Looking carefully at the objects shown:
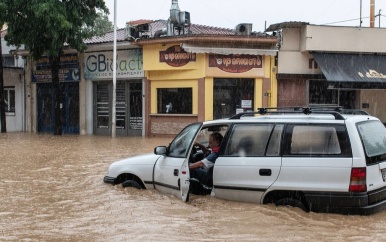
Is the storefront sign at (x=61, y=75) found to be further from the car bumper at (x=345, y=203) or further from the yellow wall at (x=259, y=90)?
the car bumper at (x=345, y=203)

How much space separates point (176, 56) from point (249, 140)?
45.5 ft

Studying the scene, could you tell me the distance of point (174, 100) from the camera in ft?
68.5

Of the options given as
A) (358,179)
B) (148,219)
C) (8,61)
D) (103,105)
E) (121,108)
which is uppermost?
(8,61)

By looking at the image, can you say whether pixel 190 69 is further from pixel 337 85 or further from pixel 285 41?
pixel 337 85

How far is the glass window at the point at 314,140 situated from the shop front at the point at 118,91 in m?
15.6

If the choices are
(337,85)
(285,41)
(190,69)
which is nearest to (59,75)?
(190,69)

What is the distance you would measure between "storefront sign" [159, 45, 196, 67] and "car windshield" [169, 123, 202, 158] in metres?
12.9

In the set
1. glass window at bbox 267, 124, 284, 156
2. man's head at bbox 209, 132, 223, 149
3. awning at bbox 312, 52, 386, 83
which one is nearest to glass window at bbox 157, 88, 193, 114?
awning at bbox 312, 52, 386, 83

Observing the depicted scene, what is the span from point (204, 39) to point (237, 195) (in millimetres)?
13165

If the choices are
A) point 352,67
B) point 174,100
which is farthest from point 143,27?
point 352,67

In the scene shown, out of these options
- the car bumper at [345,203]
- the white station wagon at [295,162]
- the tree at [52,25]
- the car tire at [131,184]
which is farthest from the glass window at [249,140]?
the tree at [52,25]

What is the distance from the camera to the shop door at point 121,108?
2205 centimetres

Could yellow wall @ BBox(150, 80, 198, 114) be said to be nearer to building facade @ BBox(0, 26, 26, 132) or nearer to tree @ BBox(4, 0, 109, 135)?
tree @ BBox(4, 0, 109, 135)

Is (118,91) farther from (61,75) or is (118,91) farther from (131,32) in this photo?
(61,75)
